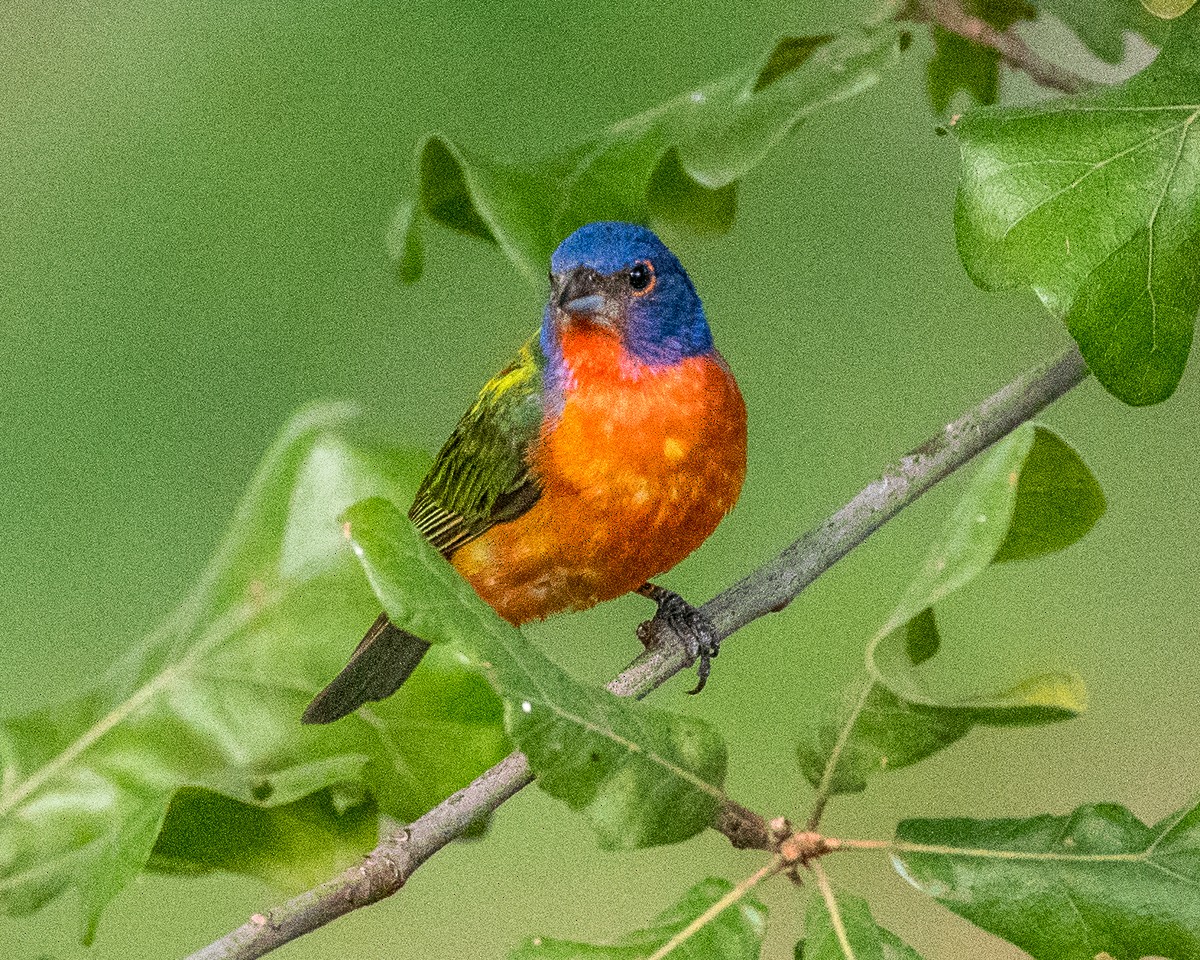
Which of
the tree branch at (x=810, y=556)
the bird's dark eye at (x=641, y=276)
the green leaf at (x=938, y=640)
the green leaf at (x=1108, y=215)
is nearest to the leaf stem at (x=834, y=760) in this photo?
the green leaf at (x=938, y=640)

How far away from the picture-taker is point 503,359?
13.1 feet

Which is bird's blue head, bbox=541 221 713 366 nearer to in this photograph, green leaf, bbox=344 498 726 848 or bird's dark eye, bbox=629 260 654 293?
bird's dark eye, bbox=629 260 654 293

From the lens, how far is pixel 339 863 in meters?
1.65

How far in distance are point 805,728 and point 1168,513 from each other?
302cm

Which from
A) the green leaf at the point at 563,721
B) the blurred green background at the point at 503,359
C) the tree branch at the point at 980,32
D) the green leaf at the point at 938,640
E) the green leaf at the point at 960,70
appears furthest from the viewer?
the blurred green background at the point at 503,359

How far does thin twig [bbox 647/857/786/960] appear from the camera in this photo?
1.25 metres

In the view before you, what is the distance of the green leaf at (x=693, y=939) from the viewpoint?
4.07 ft

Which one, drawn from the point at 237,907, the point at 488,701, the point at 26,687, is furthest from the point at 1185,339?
the point at 26,687

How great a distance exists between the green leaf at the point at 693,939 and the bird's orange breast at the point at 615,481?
774mm

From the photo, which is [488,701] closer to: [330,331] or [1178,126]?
[1178,126]

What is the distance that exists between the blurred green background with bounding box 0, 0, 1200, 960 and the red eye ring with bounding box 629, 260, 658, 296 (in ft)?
4.50

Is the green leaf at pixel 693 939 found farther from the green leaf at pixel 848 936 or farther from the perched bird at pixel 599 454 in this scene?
the perched bird at pixel 599 454

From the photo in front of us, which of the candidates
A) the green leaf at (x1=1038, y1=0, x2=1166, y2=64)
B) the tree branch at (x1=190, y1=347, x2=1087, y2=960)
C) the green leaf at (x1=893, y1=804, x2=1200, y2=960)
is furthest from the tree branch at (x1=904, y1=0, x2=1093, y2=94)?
the green leaf at (x1=893, y1=804, x2=1200, y2=960)

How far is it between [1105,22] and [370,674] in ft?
3.90
